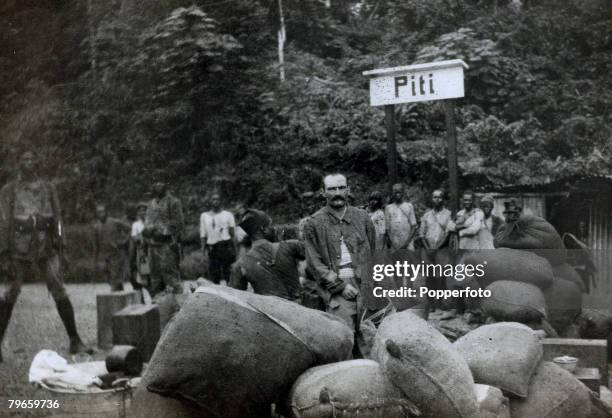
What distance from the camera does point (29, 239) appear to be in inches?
211

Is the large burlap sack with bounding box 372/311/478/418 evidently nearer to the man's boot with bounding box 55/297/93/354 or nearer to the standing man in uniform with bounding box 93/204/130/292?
the man's boot with bounding box 55/297/93/354

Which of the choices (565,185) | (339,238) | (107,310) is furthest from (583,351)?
(107,310)

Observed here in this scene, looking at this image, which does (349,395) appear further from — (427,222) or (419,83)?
(427,222)

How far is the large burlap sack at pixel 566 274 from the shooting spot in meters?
4.54

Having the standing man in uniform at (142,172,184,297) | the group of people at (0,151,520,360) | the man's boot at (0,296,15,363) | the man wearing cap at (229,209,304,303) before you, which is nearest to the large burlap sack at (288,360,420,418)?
the group of people at (0,151,520,360)

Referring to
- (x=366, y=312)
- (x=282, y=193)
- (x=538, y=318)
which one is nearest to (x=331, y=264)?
(x=366, y=312)

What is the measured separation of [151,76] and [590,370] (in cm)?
531

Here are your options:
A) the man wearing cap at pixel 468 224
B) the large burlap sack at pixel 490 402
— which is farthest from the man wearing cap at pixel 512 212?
the large burlap sack at pixel 490 402

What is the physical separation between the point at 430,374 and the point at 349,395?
35 cm

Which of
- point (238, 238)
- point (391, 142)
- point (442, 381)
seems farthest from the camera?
point (238, 238)

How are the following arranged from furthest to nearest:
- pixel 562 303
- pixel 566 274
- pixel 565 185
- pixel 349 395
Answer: pixel 565 185, pixel 566 274, pixel 562 303, pixel 349 395

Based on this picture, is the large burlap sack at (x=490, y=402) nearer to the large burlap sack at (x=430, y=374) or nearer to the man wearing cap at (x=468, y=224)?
the large burlap sack at (x=430, y=374)

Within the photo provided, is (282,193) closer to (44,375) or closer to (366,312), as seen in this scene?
(366,312)

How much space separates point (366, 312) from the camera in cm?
398
